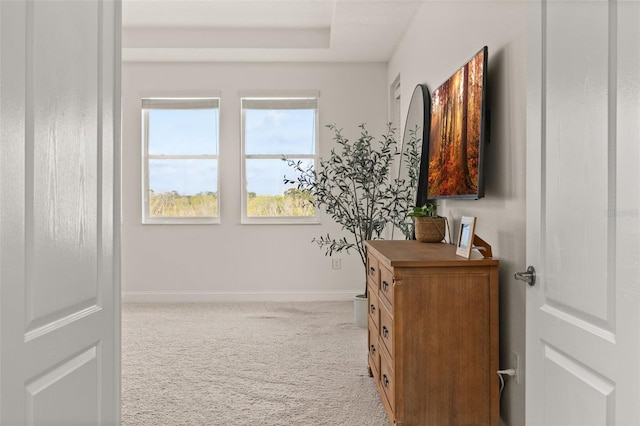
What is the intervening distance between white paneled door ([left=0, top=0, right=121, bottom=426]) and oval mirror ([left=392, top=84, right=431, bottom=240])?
2.65m

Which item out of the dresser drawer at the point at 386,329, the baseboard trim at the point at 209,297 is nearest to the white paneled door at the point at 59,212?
the dresser drawer at the point at 386,329

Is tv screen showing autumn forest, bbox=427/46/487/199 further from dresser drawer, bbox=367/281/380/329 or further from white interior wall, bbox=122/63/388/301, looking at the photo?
white interior wall, bbox=122/63/388/301

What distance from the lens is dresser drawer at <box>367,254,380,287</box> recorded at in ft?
10.3

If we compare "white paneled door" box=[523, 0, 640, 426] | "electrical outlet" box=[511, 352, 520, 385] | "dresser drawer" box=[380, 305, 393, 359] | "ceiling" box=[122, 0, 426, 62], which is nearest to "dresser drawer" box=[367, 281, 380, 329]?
"dresser drawer" box=[380, 305, 393, 359]

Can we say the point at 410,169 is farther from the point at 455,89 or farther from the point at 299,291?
the point at 299,291

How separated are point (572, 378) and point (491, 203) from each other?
1.42 meters

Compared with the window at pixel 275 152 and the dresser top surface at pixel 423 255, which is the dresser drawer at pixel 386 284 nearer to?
the dresser top surface at pixel 423 255

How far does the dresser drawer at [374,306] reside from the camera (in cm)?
312

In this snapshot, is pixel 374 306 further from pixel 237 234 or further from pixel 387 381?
pixel 237 234

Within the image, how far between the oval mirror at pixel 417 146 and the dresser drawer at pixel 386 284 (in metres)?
1.25

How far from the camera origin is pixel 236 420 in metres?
2.85

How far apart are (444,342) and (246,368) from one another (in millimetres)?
1668

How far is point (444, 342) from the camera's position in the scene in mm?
2482

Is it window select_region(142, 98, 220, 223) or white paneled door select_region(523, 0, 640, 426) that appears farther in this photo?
window select_region(142, 98, 220, 223)
